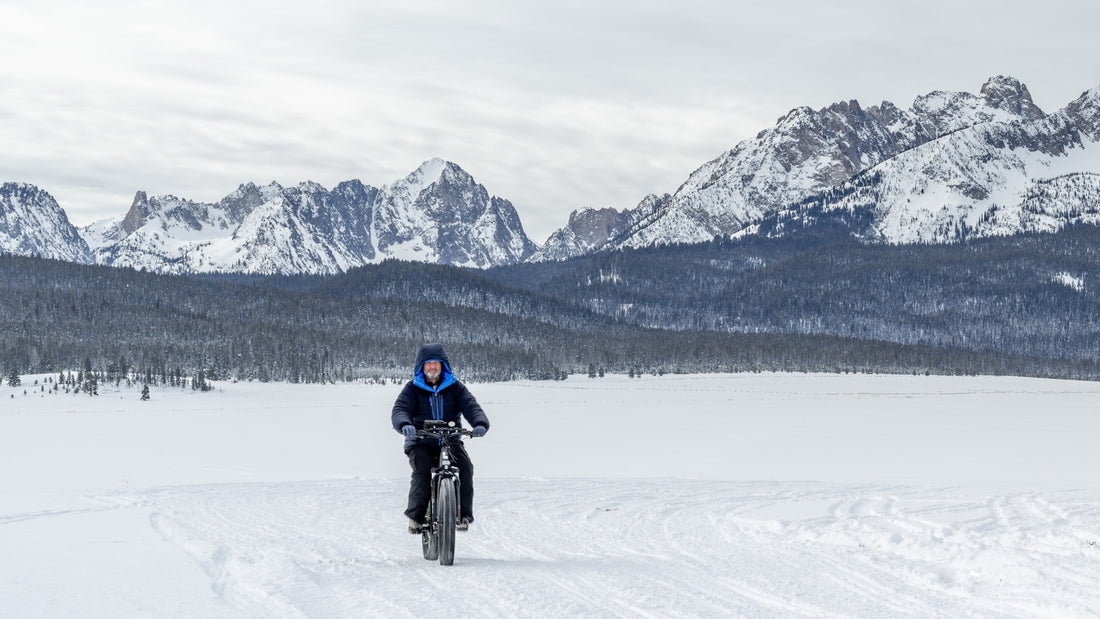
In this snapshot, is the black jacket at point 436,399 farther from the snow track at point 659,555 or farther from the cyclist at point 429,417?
the snow track at point 659,555

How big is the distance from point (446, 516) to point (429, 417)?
57.5 inches

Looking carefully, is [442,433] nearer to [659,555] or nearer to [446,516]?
[446,516]

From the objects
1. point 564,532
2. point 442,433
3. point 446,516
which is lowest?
point 564,532

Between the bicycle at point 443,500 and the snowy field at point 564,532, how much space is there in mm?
391

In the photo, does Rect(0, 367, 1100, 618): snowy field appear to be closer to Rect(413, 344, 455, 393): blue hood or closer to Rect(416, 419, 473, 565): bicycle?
Rect(416, 419, 473, 565): bicycle

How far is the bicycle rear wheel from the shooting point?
13.2m

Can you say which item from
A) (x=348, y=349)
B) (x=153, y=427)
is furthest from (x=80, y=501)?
(x=348, y=349)

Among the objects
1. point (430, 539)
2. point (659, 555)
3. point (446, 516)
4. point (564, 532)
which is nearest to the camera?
point (446, 516)

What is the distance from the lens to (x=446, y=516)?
1324cm

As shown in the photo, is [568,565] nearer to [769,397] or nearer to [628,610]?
[628,610]

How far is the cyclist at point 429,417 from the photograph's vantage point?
1358 cm

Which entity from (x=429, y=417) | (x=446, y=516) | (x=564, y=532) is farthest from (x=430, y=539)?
(x=564, y=532)

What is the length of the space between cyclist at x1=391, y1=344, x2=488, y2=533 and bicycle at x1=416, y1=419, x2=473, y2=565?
10 centimetres

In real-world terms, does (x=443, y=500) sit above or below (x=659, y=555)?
above
